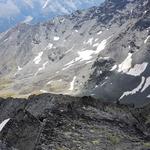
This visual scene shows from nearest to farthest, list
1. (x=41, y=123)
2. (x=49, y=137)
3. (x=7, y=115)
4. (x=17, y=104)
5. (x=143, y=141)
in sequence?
(x=49, y=137)
(x=41, y=123)
(x=143, y=141)
(x=7, y=115)
(x=17, y=104)

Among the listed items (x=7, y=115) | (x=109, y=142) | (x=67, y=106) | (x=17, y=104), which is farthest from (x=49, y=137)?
(x=17, y=104)

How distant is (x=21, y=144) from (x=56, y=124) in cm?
183

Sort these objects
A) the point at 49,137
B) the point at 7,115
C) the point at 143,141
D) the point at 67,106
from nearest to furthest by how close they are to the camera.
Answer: the point at 49,137, the point at 143,141, the point at 67,106, the point at 7,115

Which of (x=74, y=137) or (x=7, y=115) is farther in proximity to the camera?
(x=7, y=115)

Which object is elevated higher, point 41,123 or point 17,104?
point 41,123

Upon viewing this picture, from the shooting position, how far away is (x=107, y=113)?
27062 mm

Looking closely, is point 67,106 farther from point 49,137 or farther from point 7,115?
point 7,115

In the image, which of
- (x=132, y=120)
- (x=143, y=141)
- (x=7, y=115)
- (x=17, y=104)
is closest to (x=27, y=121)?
(x=143, y=141)

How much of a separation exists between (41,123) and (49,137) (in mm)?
1429

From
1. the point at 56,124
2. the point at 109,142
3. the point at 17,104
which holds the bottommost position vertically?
the point at 17,104

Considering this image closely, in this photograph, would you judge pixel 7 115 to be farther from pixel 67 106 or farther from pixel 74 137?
pixel 74 137

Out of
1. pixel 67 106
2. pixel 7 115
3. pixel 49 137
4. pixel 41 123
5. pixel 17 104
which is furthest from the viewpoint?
pixel 17 104

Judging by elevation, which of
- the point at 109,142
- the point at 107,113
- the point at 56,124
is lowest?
the point at 107,113

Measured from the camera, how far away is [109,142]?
21.6 m
